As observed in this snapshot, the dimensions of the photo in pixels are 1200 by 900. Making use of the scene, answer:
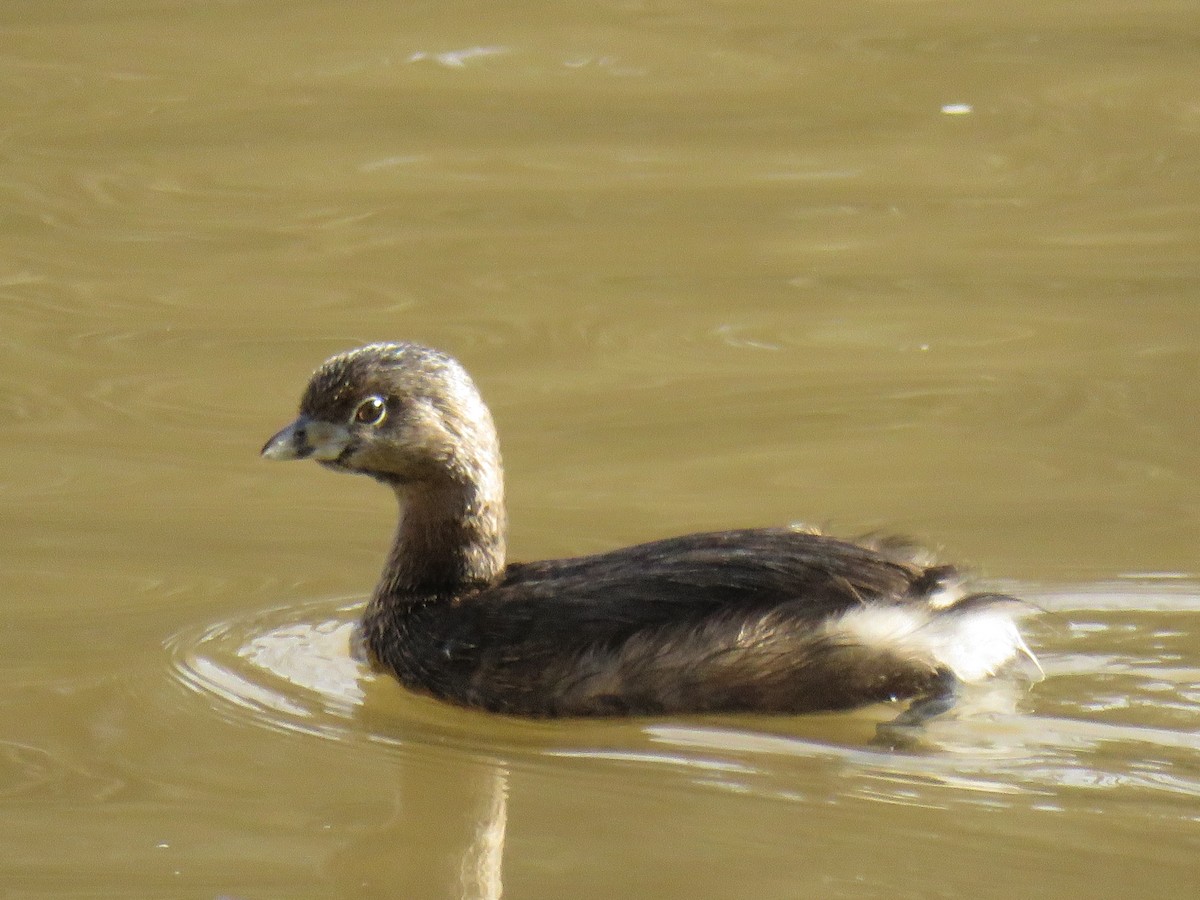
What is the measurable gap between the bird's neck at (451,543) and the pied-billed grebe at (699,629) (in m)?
0.08

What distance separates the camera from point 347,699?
20.5 ft

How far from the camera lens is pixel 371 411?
638 cm

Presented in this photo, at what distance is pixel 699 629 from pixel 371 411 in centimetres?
114

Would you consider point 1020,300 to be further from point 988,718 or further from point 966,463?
point 988,718

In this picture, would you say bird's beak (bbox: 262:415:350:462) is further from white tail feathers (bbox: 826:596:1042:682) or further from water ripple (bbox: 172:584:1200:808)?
white tail feathers (bbox: 826:596:1042:682)

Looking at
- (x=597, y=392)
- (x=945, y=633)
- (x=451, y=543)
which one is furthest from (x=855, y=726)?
(x=597, y=392)

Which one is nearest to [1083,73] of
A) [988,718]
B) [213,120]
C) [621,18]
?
[621,18]

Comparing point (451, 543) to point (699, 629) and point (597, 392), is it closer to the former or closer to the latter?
point (699, 629)

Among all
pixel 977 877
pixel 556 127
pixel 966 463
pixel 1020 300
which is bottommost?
pixel 977 877

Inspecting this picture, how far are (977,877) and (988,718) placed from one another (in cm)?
97

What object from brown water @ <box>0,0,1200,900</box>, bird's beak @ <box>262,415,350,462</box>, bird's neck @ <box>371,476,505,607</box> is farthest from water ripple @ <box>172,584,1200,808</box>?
bird's beak @ <box>262,415,350,462</box>

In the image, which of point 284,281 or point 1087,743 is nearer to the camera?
point 1087,743

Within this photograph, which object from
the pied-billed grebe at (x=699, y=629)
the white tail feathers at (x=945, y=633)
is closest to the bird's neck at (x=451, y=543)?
the pied-billed grebe at (x=699, y=629)

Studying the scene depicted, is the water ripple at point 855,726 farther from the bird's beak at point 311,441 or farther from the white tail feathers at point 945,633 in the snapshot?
the bird's beak at point 311,441
